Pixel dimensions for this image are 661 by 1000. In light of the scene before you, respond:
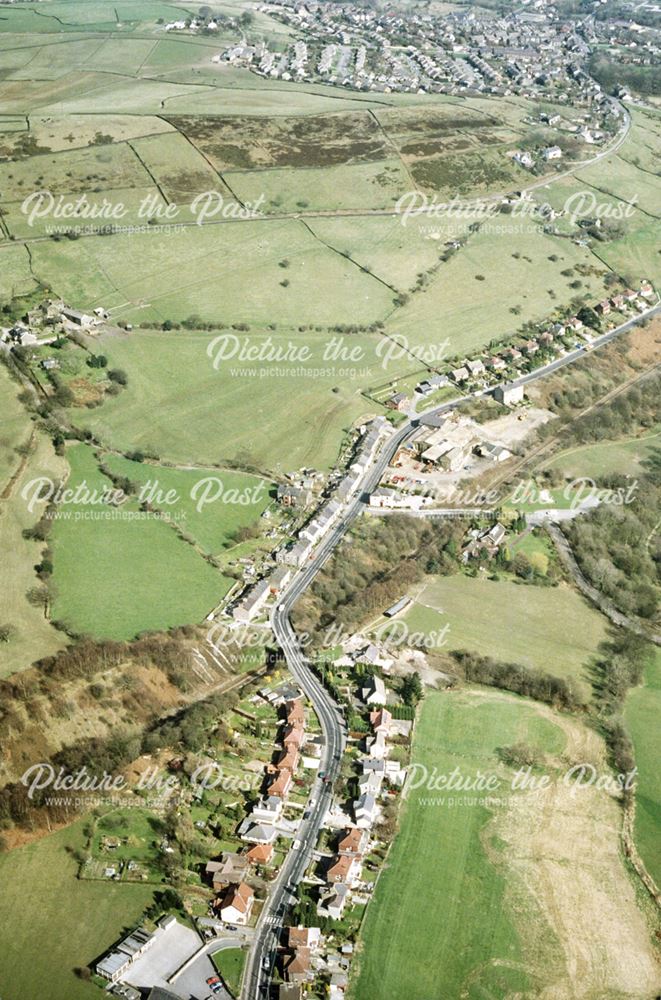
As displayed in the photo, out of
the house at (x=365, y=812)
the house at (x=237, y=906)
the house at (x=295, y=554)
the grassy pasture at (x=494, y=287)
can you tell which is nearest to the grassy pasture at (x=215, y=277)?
the grassy pasture at (x=494, y=287)

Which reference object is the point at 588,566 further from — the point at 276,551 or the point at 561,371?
the point at 561,371

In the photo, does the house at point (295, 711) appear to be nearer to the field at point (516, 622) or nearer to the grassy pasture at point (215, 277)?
the field at point (516, 622)

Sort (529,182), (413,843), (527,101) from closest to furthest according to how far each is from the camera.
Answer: (413,843)
(529,182)
(527,101)

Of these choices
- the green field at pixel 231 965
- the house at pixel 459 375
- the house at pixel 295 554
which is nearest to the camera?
the green field at pixel 231 965

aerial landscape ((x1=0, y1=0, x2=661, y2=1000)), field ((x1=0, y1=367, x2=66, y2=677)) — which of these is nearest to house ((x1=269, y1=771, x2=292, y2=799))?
aerial landscape ((x1=0, y1=0, x2=661, y2=1000))

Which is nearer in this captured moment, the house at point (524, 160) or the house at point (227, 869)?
the house at point (227, 869)

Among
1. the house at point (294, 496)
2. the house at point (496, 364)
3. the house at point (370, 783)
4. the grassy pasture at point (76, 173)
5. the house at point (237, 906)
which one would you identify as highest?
the house at point (237, 906)

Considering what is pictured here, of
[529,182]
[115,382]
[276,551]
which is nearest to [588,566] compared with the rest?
[276,551]
